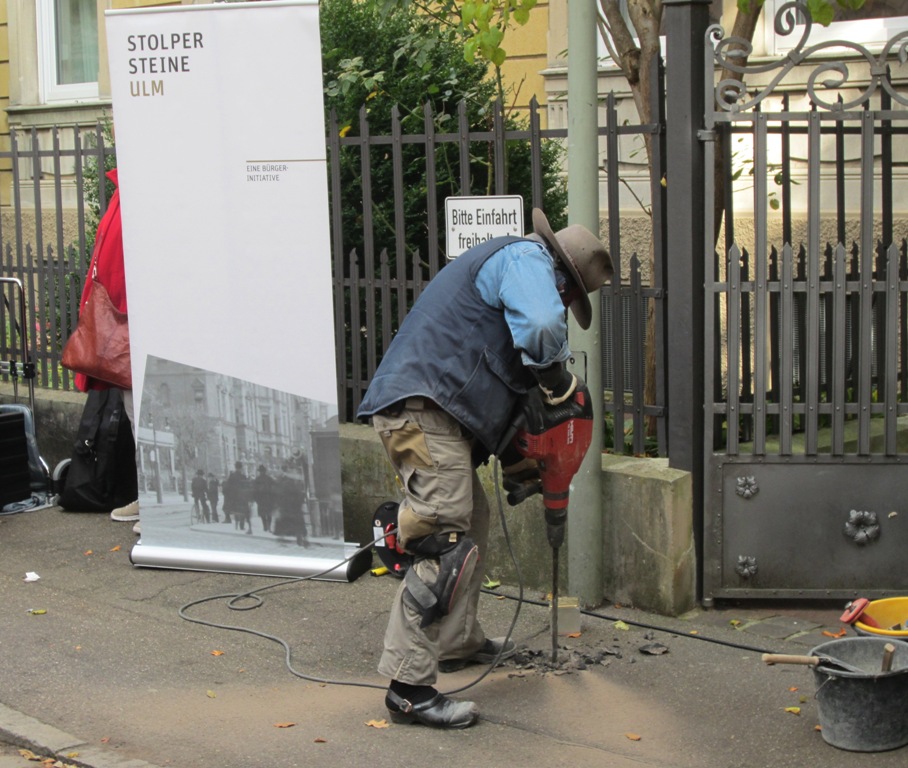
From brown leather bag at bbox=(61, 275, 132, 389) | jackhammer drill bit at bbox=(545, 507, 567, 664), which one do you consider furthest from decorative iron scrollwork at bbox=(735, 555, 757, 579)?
brown leather bag at bbox=(61, 275, 132, 389)

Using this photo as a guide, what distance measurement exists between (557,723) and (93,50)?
13.5 meters

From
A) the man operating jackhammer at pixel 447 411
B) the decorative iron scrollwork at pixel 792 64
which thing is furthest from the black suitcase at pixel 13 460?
the decorative iron scrollwork at pixel 792 64

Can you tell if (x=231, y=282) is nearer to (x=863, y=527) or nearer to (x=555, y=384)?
(x=555, y=384)

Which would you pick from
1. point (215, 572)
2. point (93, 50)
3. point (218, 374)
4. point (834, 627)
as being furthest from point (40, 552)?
point (93, 50)

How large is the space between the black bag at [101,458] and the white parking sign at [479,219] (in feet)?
7.97

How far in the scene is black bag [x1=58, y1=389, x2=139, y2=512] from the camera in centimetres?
738

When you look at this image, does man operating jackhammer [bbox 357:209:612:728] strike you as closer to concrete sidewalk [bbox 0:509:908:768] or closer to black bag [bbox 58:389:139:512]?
concrete sidewalk [bbox 0:509:908:768]

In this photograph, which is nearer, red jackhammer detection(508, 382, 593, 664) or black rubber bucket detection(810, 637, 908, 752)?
black rubber bucket detection(810, 637, 908, 752)

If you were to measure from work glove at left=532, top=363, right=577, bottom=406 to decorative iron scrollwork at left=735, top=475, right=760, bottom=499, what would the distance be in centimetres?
138

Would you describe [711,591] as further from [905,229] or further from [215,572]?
[905,229]

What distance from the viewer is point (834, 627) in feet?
17.9

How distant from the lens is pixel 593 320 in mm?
5555

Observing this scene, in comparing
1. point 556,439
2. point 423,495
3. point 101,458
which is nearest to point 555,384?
point 556,439

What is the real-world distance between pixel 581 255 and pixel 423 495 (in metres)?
1.03
